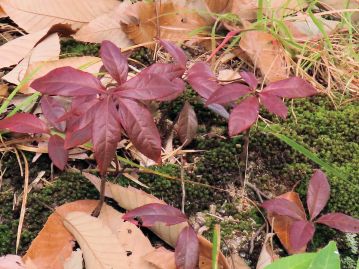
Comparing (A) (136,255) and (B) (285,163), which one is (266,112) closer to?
(B) (285,163)

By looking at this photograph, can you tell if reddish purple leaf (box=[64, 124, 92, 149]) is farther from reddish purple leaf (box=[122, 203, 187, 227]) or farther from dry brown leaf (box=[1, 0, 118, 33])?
dry brown leaf (box=[1, 0, 118, 33])

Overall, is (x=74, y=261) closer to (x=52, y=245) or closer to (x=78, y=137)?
(x=52, y=245)

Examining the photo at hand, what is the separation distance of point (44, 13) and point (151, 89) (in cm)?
84

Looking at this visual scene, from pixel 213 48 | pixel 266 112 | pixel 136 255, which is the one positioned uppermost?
pixel 213 48

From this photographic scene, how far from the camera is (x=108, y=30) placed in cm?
205

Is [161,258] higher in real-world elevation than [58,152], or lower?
lower

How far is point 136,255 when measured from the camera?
150 cm

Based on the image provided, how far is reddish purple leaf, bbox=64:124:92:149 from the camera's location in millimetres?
1423

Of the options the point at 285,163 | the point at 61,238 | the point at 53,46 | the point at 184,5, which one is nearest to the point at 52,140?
the point at 61,238

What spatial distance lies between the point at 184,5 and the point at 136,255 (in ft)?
3.36

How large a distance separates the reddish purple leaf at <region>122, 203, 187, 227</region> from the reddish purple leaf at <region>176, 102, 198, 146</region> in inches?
11.5

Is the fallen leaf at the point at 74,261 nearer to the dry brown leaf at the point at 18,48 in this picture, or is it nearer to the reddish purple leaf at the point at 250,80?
the reddish purple leaf at the point at 250,80

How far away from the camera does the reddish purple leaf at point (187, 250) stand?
4.70 ft

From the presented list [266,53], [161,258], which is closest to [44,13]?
[266,53]
